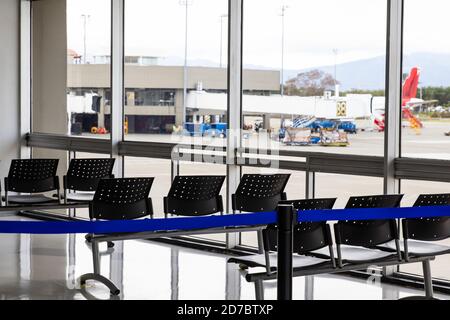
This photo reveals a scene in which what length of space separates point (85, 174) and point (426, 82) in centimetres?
404

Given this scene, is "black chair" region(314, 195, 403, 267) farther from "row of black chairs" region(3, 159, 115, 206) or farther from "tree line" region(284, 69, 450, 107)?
"row of black chairs" region(3, 159, 115, 206)

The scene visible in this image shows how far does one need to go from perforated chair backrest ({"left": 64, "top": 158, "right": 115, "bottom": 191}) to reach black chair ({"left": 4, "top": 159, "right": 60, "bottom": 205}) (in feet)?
0.59

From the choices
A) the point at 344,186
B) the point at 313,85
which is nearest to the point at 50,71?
the point at 313,85

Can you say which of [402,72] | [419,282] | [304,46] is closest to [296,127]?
[304,46]

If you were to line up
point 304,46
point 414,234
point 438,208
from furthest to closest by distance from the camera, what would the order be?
point 304,46
point 414,234
point 438,208

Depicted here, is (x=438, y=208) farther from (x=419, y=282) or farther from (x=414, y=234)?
(x=419, y=282)

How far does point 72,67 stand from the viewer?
492 inches

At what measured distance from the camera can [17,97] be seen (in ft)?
43.7

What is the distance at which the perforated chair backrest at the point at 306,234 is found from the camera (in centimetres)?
561

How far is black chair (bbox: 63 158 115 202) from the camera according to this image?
380 inches

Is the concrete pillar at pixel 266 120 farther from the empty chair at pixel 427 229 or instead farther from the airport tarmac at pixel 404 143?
the empty chair at pixel 427 229
